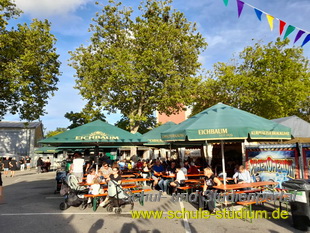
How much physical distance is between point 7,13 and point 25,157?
23.5m

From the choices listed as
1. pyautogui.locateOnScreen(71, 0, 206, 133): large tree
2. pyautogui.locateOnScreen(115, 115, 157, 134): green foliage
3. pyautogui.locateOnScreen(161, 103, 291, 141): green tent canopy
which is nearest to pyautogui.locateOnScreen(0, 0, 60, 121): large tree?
pyautogui.locateOnScreen(71, 0, 206, 133): large tree

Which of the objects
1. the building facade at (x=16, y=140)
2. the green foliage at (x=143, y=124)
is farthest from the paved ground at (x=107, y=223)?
the building facade at (x=16, y=140)

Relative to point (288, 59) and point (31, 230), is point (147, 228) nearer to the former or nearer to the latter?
point (31, 230)

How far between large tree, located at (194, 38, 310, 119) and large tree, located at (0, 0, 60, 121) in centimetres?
1352

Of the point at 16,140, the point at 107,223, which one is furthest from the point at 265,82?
the point at 16,140

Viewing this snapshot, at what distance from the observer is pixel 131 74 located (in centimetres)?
1914

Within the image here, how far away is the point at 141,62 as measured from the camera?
19.4 metres

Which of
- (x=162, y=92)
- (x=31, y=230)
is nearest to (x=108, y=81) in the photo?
(x=162, y=92)

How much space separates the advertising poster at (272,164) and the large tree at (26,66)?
54.0 ft

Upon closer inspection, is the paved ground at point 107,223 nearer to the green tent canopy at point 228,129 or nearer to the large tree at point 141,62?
the green tent canopy at point 228,129

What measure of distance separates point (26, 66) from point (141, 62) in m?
8.79

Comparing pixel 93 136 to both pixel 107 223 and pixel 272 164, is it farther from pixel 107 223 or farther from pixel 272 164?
pixel 272 164

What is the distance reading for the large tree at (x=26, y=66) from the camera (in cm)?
1822

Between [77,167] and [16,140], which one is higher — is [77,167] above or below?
below
